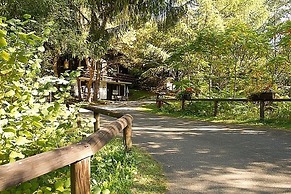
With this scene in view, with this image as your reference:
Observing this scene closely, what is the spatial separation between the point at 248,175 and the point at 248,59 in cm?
937

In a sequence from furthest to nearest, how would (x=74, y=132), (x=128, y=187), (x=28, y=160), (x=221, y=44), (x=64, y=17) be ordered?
(x=221, y=44), (x=64, y=17), (x=128, y=187), (x=74, y=132), (x=28, y=160)

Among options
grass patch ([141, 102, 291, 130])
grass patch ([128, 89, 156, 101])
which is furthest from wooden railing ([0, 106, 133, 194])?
grass patch ([128, 89, 156, 101])

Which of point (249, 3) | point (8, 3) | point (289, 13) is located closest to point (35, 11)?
point (8, 3)

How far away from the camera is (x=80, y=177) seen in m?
1.83

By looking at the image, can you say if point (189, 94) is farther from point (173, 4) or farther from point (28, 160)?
point (28, 160)

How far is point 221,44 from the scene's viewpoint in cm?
1219

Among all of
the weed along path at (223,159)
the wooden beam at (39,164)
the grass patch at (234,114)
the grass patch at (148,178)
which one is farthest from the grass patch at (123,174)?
the grass patch at (234,114)

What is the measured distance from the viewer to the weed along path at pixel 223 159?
3809 mm

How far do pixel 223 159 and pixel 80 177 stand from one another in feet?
12.2

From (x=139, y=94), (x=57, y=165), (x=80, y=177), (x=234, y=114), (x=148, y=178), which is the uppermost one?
(x=139, y=94)

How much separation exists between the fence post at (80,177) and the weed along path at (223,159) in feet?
6.48

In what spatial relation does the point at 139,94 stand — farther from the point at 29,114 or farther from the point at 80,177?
the point at 80,177

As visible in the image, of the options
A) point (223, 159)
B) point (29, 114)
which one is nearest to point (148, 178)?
Result: point (223, 159)

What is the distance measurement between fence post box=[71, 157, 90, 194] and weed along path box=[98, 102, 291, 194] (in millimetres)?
1975
